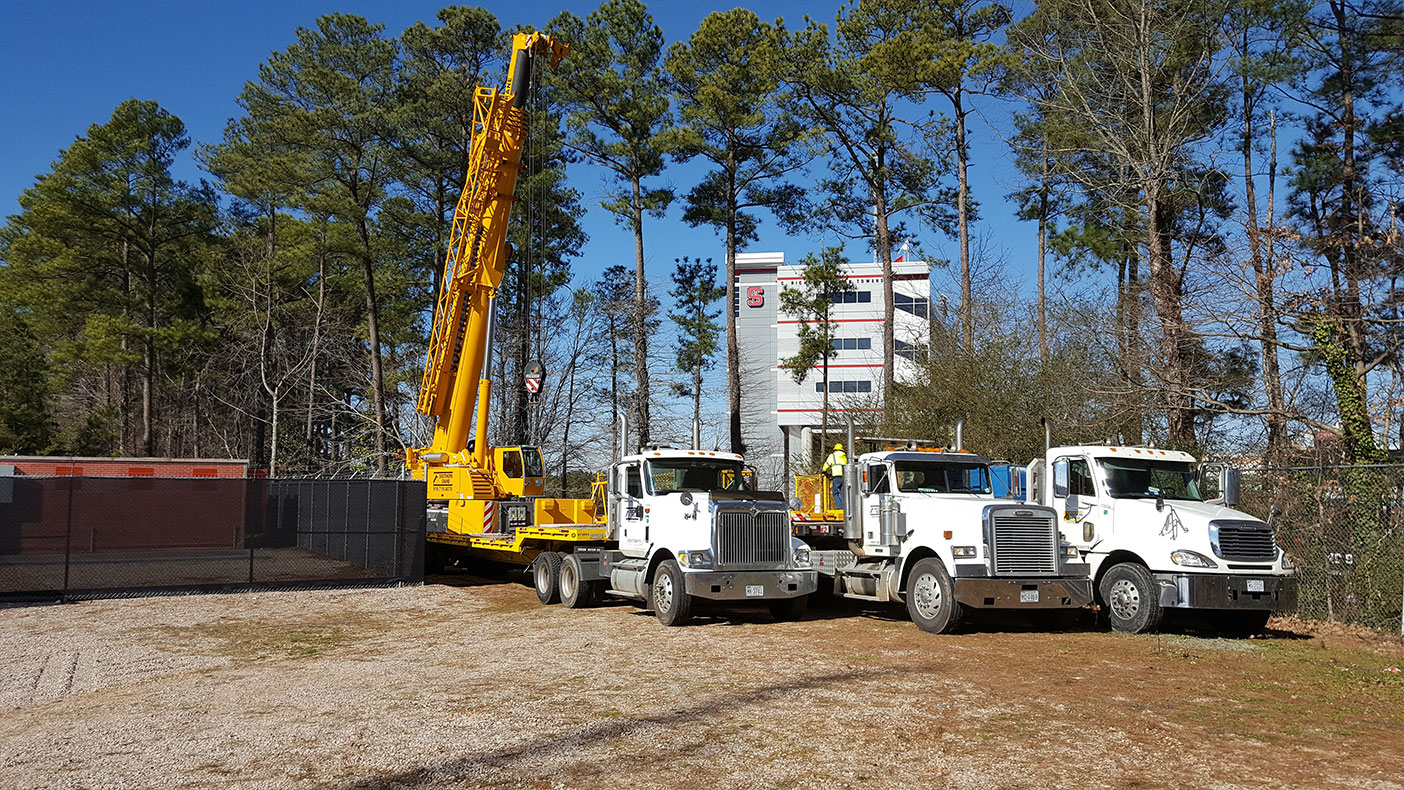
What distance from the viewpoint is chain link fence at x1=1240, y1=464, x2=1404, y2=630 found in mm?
13148

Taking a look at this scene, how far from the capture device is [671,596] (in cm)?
1407

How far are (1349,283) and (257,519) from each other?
67.1ft

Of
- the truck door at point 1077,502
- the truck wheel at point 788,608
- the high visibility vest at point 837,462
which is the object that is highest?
the high visibility vest at point 837,462

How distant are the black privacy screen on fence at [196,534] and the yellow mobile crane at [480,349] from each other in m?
1.04

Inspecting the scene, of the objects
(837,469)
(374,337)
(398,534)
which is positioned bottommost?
(398,534)

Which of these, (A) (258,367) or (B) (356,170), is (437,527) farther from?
(A) (258,367)

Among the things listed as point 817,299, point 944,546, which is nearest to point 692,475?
point 944,546

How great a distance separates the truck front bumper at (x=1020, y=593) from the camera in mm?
12828

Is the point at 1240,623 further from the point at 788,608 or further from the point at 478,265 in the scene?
the point at 478,265

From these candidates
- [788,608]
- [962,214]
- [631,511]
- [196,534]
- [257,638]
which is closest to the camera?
[257,638]

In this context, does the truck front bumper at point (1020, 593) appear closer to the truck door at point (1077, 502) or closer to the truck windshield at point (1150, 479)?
the truck door at point (1077, 502)

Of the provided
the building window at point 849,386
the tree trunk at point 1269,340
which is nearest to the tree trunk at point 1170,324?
the tree trunk at point 1269,340

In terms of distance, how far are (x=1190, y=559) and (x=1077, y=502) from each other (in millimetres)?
1766

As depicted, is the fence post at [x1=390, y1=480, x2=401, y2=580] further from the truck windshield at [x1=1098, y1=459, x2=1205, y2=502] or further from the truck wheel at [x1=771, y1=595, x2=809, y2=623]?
the truck windshield at [x1=1098, y1=459, x2=1205, y2=502]
